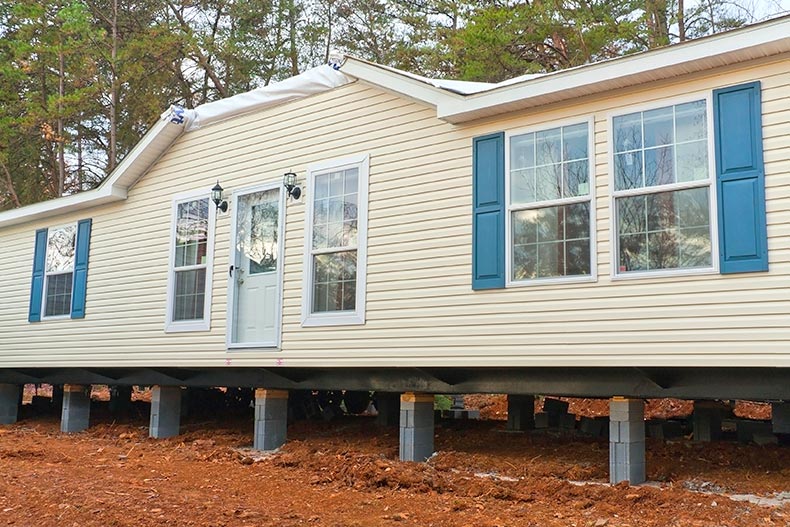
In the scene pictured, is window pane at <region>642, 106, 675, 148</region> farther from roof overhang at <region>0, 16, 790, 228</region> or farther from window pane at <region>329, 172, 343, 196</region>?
window pane at <region>329, 172, 343, 196</region>

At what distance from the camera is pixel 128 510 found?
616cm

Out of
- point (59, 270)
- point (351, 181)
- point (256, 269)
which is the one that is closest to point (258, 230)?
point (256, 269)

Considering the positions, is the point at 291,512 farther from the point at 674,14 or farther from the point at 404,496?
the point at 674,14

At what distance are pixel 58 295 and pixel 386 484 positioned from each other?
7857 millimetres

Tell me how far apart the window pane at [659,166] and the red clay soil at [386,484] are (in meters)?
2.51

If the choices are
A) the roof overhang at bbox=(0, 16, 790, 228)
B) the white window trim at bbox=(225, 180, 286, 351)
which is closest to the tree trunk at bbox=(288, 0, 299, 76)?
the roof overhang at bbox=(0, 16, 790, 228)

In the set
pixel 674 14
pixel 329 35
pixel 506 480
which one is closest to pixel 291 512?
pixel 506 480

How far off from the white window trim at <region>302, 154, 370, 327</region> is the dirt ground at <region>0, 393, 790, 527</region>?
58.5 inches

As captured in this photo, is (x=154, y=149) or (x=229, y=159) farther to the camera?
(x=154, y=149)

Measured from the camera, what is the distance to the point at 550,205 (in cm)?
721

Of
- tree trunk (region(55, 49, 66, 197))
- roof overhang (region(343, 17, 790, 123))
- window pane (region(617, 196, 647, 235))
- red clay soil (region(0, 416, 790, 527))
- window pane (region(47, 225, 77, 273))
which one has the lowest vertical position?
red clay soil (region(0, 416, 790, 527))

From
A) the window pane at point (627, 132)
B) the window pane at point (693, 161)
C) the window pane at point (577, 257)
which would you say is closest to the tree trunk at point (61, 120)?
the window pane at point (577, 257)

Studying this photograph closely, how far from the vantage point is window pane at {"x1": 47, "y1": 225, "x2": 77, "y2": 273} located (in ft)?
A: 41.7

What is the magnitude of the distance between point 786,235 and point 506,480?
3142 millimetres
